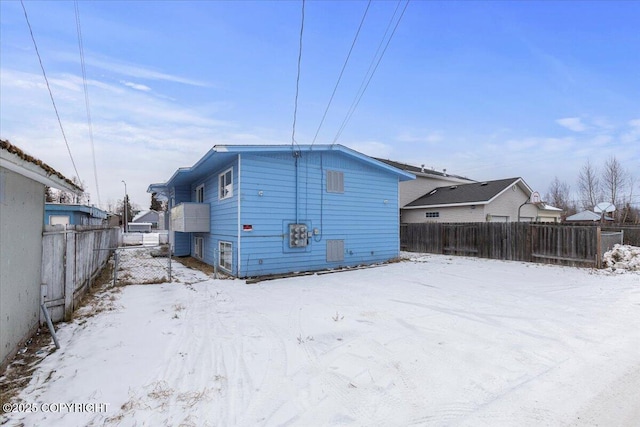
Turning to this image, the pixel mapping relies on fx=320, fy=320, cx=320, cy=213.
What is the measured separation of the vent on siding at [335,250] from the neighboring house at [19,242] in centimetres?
802

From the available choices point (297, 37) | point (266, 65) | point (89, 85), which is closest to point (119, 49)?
point (89, 85)

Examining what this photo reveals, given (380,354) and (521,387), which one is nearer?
(521,387)

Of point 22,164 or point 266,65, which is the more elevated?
point 266,65

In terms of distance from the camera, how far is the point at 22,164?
3332 mm

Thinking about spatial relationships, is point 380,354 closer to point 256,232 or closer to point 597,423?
point 597,423

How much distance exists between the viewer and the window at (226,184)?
34.0ft

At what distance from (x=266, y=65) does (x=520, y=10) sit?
8.06m

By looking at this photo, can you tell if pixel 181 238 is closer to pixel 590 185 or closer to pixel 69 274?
pixel 69 274

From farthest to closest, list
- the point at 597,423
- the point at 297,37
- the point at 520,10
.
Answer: the point at 520,10, the point at 297,37, the point at 597,423

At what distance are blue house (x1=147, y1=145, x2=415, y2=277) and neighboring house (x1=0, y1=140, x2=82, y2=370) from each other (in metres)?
5.09

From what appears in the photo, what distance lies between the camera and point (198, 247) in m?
14.8

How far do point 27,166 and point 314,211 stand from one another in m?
8.26

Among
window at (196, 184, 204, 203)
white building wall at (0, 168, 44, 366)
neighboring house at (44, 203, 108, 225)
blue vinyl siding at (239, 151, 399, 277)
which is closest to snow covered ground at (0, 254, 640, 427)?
white building wall at (0, 168, 44, 366)

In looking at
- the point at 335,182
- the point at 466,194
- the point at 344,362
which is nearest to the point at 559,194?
the point at 466,194
